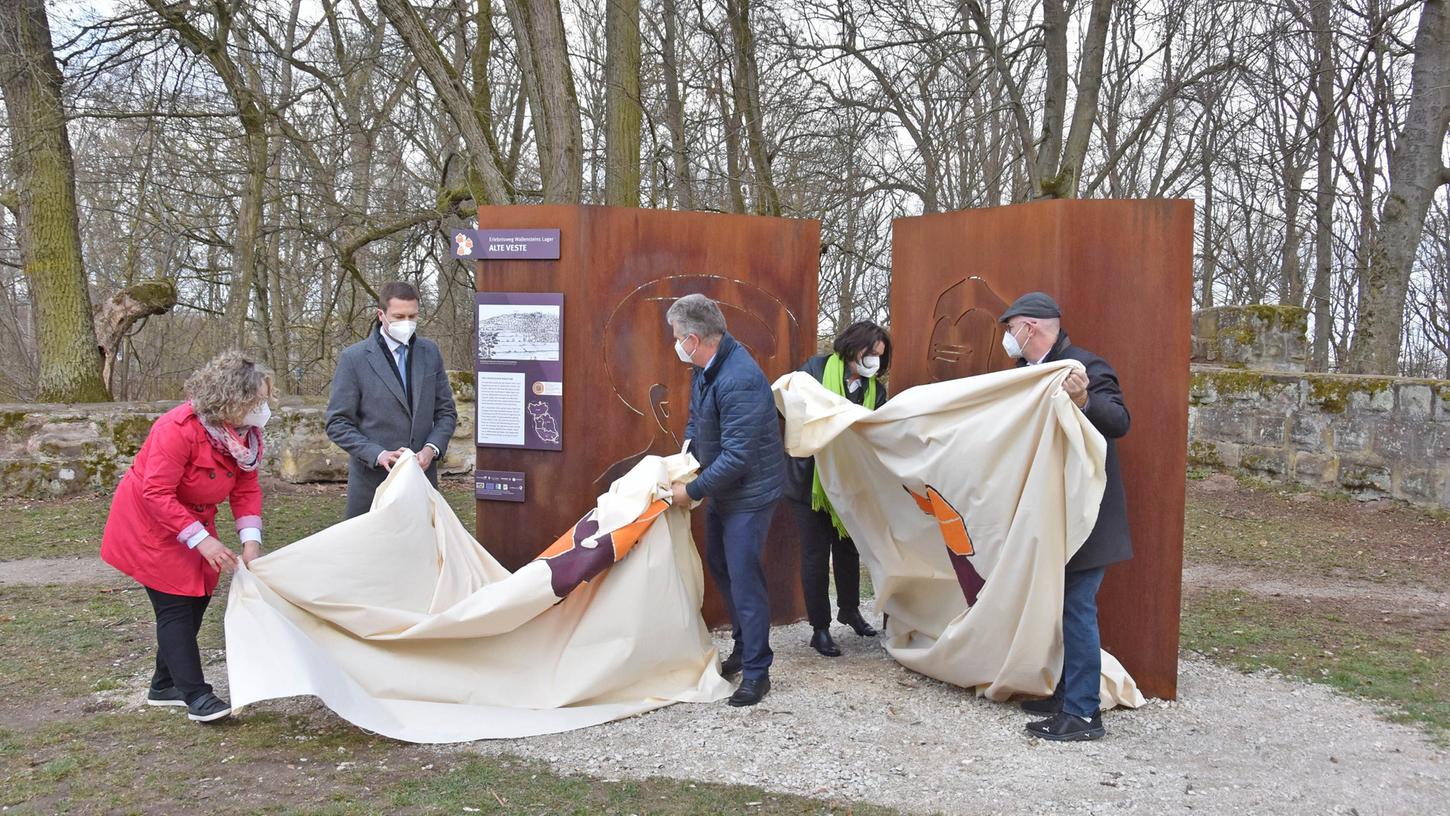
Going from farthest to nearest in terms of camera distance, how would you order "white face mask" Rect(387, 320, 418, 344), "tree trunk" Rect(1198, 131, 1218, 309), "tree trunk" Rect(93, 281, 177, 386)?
"tree trunk" Rect(1198, 131, 1218, 309) < "tree trunk" Rect(93, 281, 177, 386) < "white face mask" Rect(387, 320, 418, 344)

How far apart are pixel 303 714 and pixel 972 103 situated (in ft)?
49.4

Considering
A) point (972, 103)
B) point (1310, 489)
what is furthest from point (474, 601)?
point (972, 103)

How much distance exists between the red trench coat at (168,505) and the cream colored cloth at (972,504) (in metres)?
2.29

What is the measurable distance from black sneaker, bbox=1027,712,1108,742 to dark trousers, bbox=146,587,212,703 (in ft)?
10.4

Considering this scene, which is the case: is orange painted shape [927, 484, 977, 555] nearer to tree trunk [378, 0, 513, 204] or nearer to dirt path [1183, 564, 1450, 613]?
dirt path [1183, 564, 1450, 613]

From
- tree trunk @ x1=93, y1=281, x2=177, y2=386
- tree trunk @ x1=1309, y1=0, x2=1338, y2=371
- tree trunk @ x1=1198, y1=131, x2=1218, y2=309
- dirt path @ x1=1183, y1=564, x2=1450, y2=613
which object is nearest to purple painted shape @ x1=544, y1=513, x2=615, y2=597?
dirt path @ x1=1183, y1=564, x2=1450, y2=613

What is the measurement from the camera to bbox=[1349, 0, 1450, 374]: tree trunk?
11664 mm

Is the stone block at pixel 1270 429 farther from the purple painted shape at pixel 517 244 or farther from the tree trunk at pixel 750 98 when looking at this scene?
the purple painted shape at pixel 517 244


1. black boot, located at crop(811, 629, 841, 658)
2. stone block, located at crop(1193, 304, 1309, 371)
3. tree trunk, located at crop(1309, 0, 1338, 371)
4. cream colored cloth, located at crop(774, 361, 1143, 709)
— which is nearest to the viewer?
cream colored cloth, located at crop(774, 361, 1143, 709)

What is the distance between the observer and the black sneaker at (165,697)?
4422 mm

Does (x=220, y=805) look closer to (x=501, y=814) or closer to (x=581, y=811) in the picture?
(x=501, y=814)

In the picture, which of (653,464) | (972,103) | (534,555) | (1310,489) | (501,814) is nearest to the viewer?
(501,814)

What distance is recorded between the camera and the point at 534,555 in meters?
5.56

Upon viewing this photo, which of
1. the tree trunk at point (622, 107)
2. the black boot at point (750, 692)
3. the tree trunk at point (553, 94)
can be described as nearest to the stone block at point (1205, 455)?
the tree trunk at point (622, 107)
